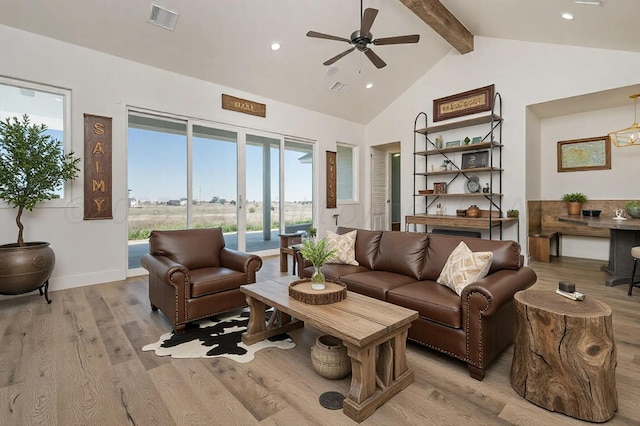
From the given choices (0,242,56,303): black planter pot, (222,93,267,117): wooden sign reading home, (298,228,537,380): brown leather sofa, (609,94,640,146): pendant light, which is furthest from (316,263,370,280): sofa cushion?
(609,94,640,146): pendant light

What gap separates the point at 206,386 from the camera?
6.32 ft

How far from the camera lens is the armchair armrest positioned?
262cm

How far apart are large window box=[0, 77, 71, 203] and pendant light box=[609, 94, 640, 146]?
323 inches

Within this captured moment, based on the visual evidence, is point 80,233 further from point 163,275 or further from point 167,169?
point 163,275

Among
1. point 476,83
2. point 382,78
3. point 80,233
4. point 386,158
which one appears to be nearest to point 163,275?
point 80,233

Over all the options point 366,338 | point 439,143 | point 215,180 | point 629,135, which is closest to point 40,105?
point 215,180

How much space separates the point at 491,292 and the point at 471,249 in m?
0.77

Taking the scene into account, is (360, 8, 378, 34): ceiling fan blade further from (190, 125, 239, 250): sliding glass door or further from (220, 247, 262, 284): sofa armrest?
(190, 125, 239, 250): sliding glass door

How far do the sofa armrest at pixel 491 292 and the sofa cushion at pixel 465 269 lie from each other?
0.09 metres

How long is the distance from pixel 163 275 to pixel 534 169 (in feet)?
20.6

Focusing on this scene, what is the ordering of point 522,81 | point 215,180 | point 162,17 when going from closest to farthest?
point 162,17 → point 522,81 → point 215,180

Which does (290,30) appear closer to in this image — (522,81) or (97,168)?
(97,168)

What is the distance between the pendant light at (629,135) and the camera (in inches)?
196

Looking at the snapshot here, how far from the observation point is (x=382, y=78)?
6.29 meters
